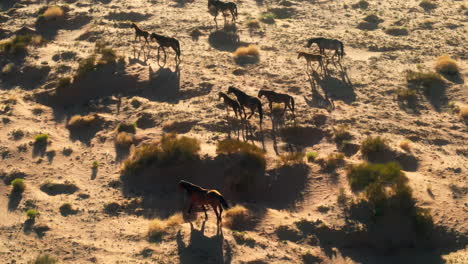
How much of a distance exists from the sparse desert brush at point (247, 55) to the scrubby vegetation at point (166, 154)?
924cm

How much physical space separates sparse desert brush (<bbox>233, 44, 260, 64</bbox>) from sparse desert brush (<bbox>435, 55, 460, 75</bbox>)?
1083 centimetres

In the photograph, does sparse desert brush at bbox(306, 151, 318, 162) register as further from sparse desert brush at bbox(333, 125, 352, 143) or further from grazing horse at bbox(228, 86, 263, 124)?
grazing horse at bbox(228, 86, 263, 124)

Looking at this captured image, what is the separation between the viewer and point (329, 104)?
2409 centimetres

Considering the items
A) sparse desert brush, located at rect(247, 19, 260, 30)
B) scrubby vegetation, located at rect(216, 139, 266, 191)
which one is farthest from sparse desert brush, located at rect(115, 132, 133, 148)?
sparse desert brush, located at rect(247, 19, 260, 30)

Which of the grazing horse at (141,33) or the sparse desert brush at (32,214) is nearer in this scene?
the sparse desert brush at (32,214)

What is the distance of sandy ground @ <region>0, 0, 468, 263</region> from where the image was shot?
16734 mm

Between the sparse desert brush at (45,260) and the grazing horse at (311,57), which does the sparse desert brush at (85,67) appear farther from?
the sparse desert brush at (45,260)

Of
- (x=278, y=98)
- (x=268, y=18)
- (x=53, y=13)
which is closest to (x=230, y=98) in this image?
(x=278, y=98)

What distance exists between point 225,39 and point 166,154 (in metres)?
13.4

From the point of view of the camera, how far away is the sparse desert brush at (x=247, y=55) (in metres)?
28.2

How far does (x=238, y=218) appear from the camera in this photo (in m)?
17.4

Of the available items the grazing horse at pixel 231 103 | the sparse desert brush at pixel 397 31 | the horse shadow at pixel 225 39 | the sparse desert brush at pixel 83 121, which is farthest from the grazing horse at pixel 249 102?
the sparse desert brush at pixel 397 31

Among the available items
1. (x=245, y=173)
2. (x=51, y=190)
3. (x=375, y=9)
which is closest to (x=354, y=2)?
(x=375, y=9)

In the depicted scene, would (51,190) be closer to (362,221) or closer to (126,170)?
(126,170)
